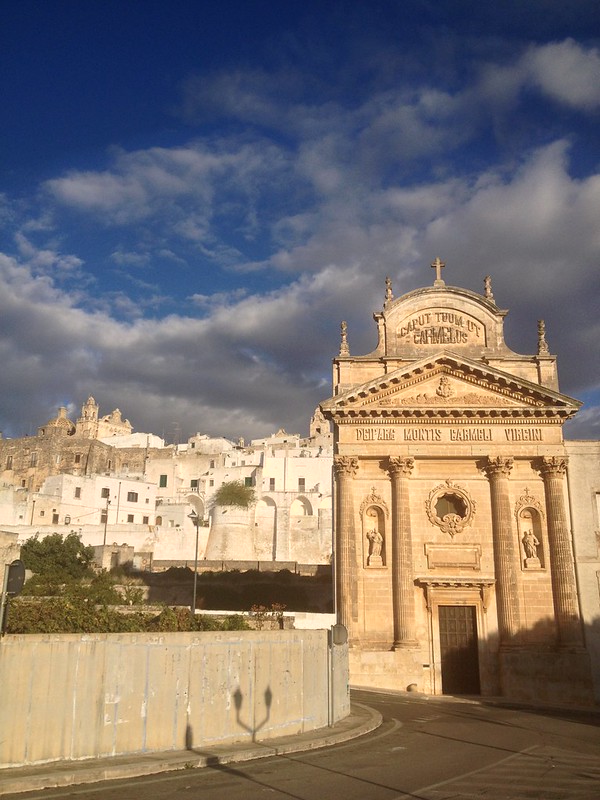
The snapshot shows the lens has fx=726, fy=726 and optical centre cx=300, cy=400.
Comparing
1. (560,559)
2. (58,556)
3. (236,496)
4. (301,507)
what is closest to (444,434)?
(560,559)

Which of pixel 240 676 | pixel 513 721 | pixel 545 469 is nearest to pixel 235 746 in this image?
pixel 240 676

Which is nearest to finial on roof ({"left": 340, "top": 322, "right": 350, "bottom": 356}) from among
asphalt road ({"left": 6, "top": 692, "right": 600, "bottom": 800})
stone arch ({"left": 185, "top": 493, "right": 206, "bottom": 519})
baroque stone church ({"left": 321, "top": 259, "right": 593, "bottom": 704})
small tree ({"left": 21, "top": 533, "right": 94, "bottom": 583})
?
baroque stone church ({"left": 321, "top": 259, "right": 593, "bottom": 704})

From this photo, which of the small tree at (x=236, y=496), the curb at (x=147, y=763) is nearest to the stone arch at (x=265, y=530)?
the small tree at (x=236, y=496)

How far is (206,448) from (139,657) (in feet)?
312

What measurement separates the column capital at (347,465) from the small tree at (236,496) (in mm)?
46711

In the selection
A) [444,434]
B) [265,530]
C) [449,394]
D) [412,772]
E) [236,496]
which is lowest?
[412,772]

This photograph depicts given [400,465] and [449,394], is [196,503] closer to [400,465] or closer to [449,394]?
[400,465]

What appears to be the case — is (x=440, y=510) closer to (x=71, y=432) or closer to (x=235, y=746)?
(x=235, y=746)

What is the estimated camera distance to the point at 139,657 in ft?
39.0

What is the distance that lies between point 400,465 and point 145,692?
61.2ft

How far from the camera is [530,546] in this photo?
93.8ft

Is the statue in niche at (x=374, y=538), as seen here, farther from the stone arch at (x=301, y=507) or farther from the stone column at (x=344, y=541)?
the stone arch at (x=301, y=507)

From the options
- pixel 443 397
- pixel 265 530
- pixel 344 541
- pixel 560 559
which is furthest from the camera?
pixel 265 530

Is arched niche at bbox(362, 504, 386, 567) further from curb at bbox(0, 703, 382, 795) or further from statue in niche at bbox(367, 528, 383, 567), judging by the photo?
curb at bbox(0, 703, 382, 795)
